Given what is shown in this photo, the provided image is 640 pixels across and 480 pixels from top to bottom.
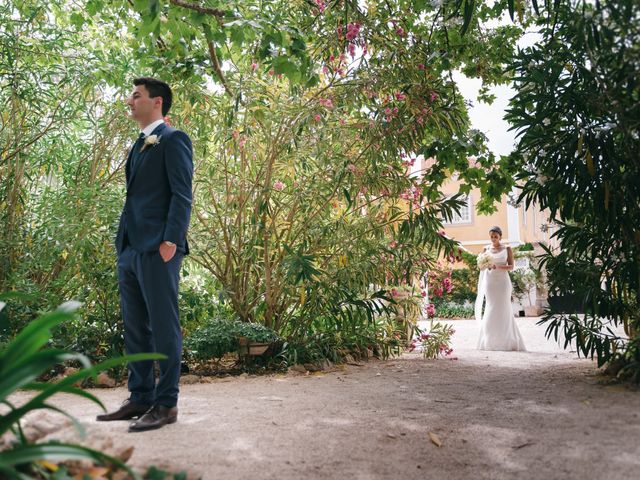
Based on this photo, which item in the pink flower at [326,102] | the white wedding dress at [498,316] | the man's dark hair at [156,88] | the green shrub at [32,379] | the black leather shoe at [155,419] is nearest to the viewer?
the green shrub at [32,379]

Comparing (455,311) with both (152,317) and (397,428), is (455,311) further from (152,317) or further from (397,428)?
(152,317)

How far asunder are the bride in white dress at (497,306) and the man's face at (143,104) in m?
6.11

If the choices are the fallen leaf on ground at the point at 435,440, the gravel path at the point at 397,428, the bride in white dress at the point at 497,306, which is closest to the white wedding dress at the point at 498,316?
the bride in white dress at the point at 497,306

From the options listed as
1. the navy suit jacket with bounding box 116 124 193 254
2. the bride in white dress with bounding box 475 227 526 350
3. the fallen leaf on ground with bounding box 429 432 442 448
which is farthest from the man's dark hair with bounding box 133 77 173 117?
the bride in white dress with bounding box 475 227 526 350

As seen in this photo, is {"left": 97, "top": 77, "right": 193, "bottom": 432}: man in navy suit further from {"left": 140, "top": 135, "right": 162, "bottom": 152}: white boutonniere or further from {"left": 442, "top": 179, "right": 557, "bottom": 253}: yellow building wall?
{"left": 442, "top": 179, "right": 557, "bottom": 253}: yellow building wall

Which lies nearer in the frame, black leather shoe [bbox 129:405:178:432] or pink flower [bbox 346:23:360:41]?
black leather shoe [bbox 129:405:178:432]

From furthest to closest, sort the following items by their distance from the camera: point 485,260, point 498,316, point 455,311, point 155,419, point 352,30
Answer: point 455,311
point 485,260
point 498,316
point 352,30
point 155,419

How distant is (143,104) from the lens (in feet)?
11.0

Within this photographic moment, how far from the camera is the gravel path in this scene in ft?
7.72

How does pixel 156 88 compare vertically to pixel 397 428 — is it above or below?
above

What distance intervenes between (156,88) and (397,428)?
2267 millimetres

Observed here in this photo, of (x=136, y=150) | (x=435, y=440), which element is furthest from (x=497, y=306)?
(x=136, y=150)

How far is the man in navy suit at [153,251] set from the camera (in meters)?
3.11

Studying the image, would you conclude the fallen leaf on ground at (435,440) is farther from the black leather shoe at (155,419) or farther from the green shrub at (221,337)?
the green shrub at (221,337)
